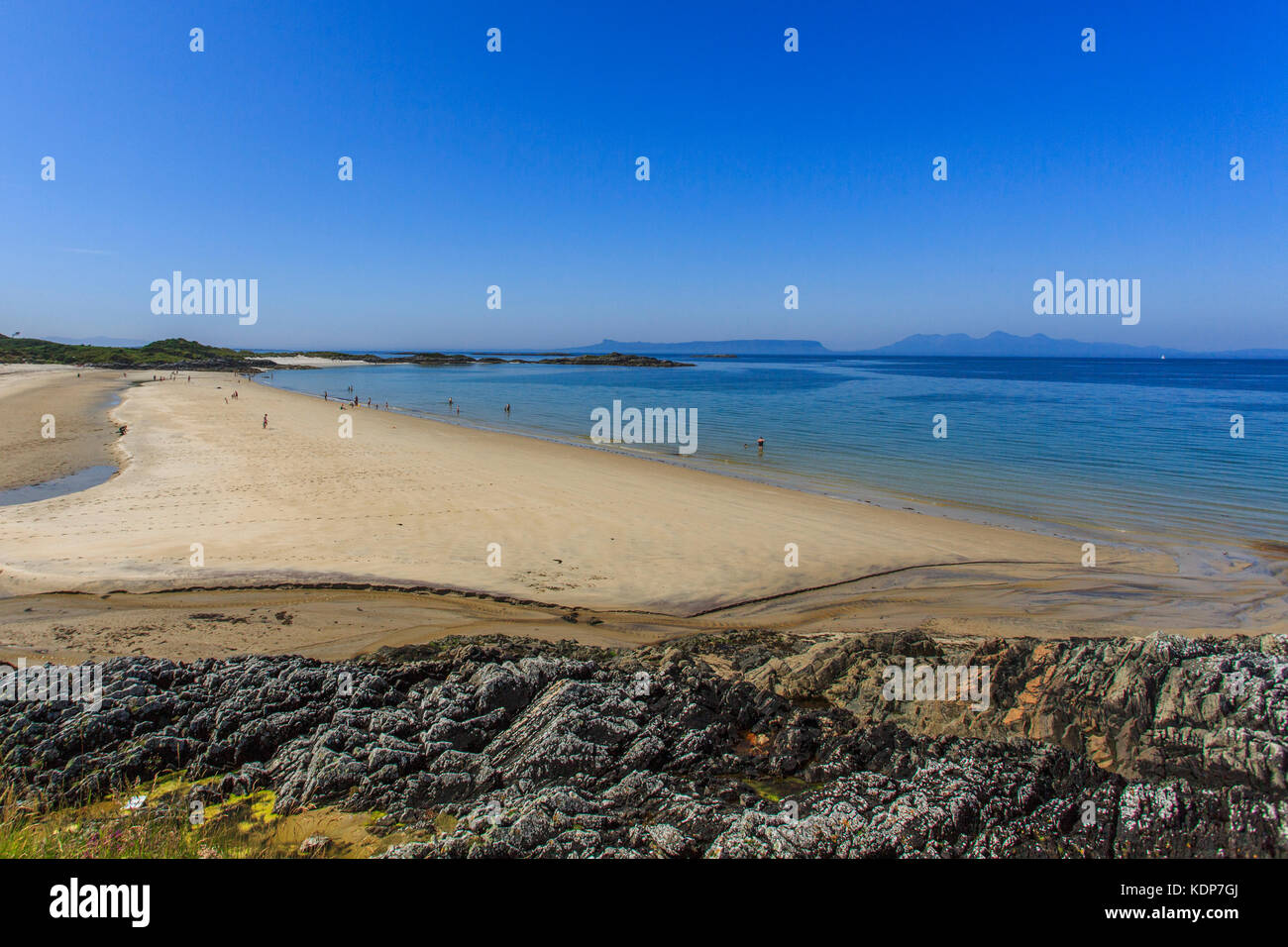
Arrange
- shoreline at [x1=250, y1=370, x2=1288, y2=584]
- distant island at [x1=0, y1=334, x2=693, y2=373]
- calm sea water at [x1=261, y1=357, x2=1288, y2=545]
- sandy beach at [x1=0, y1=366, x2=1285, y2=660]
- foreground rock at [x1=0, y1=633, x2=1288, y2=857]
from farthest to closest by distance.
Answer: distant island at [x1=0, y1=334, x2=693, y2=373] → calm sea water at [x1=261, y1=357, x2=1288, y2=545] → shoreline at [x1=250, y1=370, x2=1288, y2=584] → sandy beach at [x1=0, y1=366, x2=1285, y2=660] → foreground rock at [x1=0, y1=633, x2=1288, y2=857]

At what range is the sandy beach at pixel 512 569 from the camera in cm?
1041

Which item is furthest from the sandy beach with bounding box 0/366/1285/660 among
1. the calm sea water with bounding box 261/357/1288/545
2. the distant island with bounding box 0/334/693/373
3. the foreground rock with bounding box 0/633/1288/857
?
the distant island with bounding box 0/334/693/373

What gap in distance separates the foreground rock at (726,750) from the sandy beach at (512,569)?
9.08ft

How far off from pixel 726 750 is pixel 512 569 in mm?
7877

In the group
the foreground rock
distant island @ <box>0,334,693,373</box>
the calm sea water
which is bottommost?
the foreground rock

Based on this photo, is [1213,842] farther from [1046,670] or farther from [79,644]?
[79,644]

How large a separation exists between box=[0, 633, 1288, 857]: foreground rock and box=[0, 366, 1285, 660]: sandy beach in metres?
2.77

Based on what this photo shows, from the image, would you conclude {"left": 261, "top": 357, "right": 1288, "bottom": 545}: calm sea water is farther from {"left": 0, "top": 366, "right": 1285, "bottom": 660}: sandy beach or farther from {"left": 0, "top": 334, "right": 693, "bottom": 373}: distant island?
{"left": 0, "top": 334, "right": 693, "bottom": 373}: distant island

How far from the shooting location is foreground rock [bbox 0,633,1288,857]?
4.80 m

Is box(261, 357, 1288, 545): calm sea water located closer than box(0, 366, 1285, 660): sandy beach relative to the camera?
No

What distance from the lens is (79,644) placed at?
29.8 ft

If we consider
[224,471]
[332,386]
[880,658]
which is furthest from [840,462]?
[332,386]
